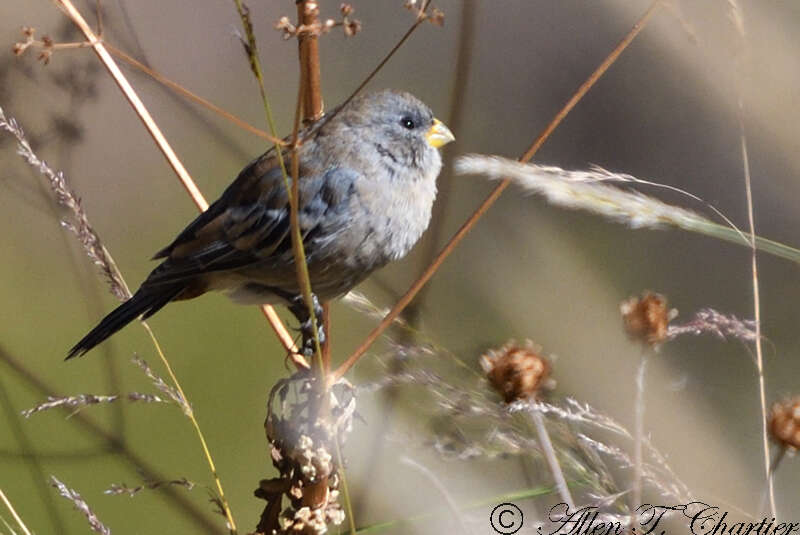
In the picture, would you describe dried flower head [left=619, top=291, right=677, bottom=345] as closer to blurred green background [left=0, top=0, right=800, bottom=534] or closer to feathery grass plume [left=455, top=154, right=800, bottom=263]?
feathery grass plume [left=455, top=154, right=800, bottom=263]

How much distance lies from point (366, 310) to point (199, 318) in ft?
1.58

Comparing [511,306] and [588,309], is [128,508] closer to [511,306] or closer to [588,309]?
[511,306]

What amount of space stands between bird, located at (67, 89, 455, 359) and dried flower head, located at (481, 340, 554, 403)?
0.34m

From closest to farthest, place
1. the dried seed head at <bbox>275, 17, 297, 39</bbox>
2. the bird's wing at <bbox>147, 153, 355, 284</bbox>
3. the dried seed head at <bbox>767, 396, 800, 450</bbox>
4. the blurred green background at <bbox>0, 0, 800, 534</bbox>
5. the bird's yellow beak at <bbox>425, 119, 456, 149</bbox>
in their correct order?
the dried seed head at <bbox>275, 17, 297, 39</bbox>
the dried seed head at <bbox>767, 396, 800, 450</bbox>
the bird's wing at <bbox>147, 153, 355, 284</bbox>
the bird's yellow beak at <bbox>425, 119, 456, 149</bbox>
the blurred green background at <bbox>0, 0, 800, 534</bbox>

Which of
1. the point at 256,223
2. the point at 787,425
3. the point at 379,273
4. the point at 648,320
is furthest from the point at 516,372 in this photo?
the point at 379,273

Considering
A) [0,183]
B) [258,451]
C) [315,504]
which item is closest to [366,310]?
[315,504]

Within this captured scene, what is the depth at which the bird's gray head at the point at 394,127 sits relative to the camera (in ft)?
4.45

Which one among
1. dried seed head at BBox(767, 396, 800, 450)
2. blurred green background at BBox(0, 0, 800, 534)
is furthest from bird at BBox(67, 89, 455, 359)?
dried seed head at BBox(767, 396, 800, 450)

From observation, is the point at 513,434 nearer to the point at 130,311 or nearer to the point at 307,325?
the point at 307,325

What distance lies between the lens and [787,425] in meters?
0.96

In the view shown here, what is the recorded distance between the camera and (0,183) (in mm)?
1681

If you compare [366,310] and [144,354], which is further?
[144,354]

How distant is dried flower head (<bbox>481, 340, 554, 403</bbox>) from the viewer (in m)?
0.97

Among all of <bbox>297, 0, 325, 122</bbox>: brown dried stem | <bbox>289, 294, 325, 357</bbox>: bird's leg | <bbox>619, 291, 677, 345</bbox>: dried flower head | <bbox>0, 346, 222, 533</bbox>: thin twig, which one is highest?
<bbox>297, 0, 325, 122</bbox>: brown dried stem
